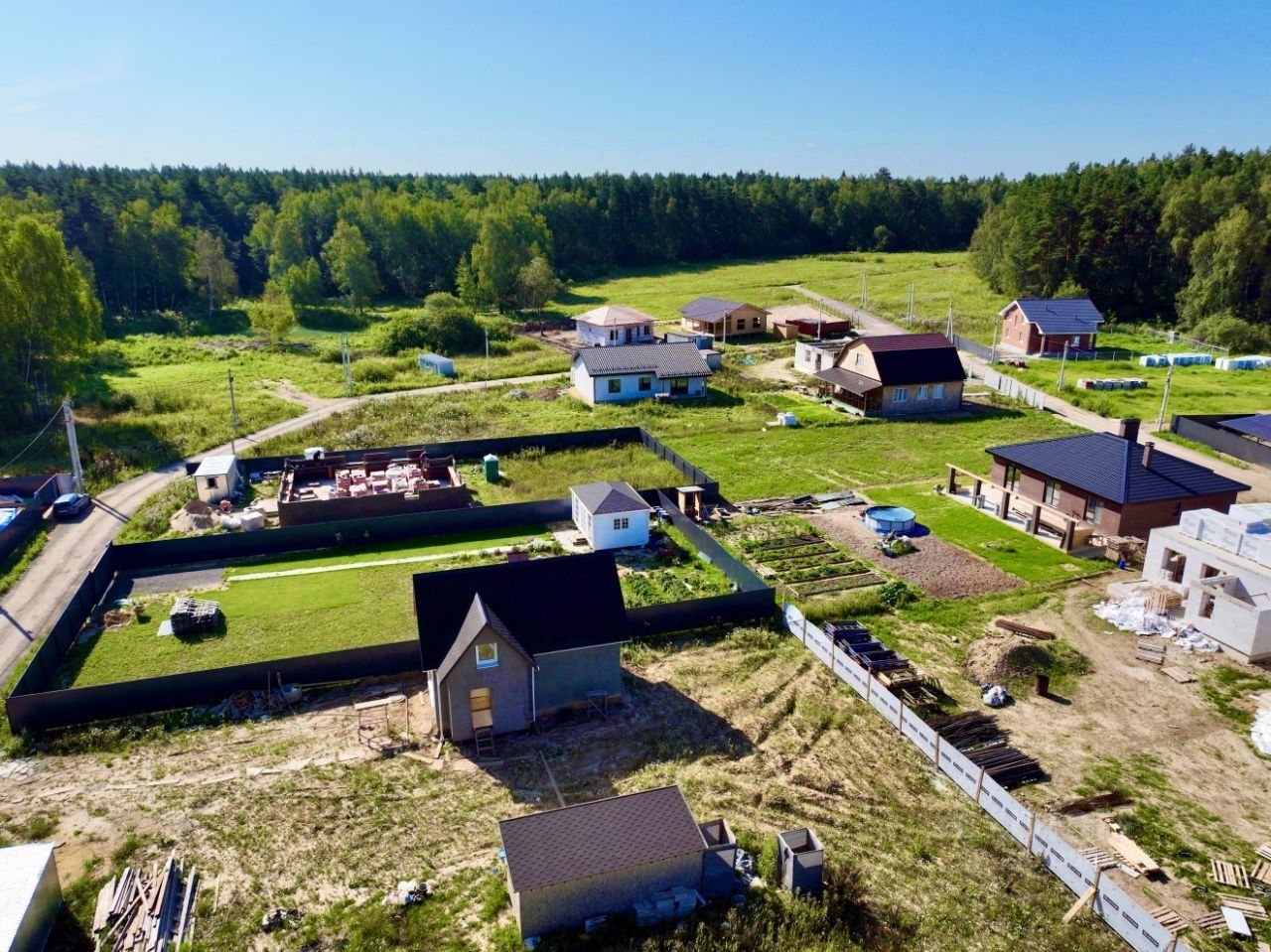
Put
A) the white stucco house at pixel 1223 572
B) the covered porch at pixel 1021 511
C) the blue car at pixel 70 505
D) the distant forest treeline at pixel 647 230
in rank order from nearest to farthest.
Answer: the white stucco house at pixel 1223 572
the covered porch at pixel 1021 511
the blue car at pixel 70 505
the distant forest treeline at pixel 647 230

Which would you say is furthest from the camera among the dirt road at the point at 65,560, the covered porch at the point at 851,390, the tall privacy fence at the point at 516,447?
the covered porch at the point at 851,390

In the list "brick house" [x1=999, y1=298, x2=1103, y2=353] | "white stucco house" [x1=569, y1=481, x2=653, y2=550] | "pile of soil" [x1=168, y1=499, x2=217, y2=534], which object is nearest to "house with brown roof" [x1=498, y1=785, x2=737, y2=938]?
"white stucco house" [x1=569, y1=481, x2=653, y2=550]

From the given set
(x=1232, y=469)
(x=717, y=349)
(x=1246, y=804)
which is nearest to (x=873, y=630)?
(x=1246, y=804)

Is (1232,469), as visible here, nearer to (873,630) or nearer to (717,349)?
(873,630)

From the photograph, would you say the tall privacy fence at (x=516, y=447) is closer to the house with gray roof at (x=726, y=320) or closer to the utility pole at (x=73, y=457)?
the utility pole at (x=73, y=457)

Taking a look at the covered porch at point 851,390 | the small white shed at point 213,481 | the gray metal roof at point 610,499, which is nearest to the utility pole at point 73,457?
the small white shed at point 213,481

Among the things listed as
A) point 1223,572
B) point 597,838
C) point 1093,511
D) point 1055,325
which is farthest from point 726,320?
point 597,838

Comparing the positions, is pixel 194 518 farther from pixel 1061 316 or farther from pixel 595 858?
pixel 1061 316
